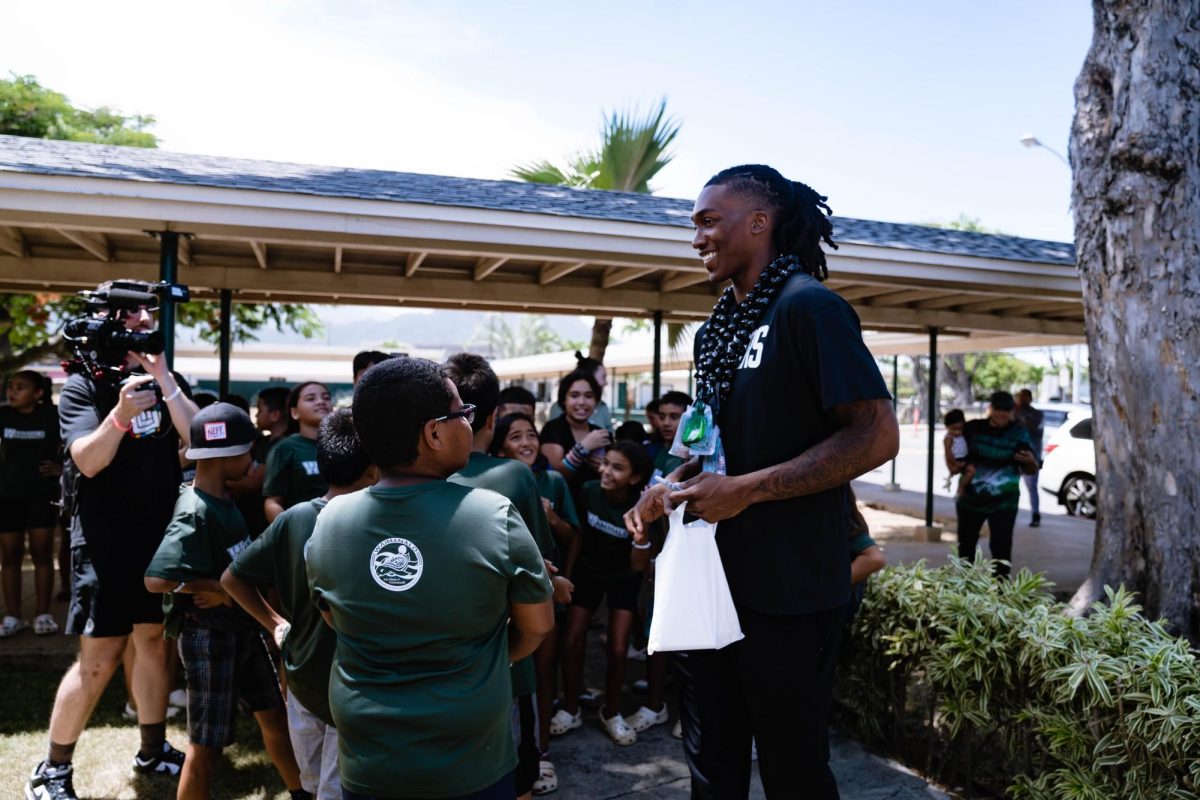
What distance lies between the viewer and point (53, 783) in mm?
3182

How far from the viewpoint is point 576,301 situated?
8344 millimetres

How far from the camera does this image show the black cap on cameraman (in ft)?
9.87

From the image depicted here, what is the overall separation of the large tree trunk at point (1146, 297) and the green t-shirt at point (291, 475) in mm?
3882

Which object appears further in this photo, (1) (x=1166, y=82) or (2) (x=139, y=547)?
(1) (x=1166, y=82)

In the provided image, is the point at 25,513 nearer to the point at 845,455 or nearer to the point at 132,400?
the point at 132,400

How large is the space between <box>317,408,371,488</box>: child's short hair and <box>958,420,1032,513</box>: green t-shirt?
5510 millimetres

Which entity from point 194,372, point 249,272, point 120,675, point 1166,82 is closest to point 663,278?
point 249,272

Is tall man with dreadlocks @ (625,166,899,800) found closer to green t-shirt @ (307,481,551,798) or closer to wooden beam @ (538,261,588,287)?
green t-shirt @ (307,481,551,798)

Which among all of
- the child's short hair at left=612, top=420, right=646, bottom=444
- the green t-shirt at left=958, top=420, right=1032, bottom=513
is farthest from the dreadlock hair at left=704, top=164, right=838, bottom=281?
the green t-shirt at left=958, top=420, right=1032, bottom=513

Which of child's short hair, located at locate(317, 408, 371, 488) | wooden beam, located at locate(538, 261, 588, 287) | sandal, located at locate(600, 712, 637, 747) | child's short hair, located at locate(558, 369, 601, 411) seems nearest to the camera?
child's short hair, located at locate(317, 408, 371, 488)

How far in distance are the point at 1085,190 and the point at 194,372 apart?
15.7 m

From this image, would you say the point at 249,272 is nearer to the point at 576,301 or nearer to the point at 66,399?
the point at 576,301

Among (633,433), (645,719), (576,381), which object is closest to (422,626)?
(645,719)

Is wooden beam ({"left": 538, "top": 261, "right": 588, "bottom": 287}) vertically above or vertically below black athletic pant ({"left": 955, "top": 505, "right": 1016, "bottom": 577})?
above
